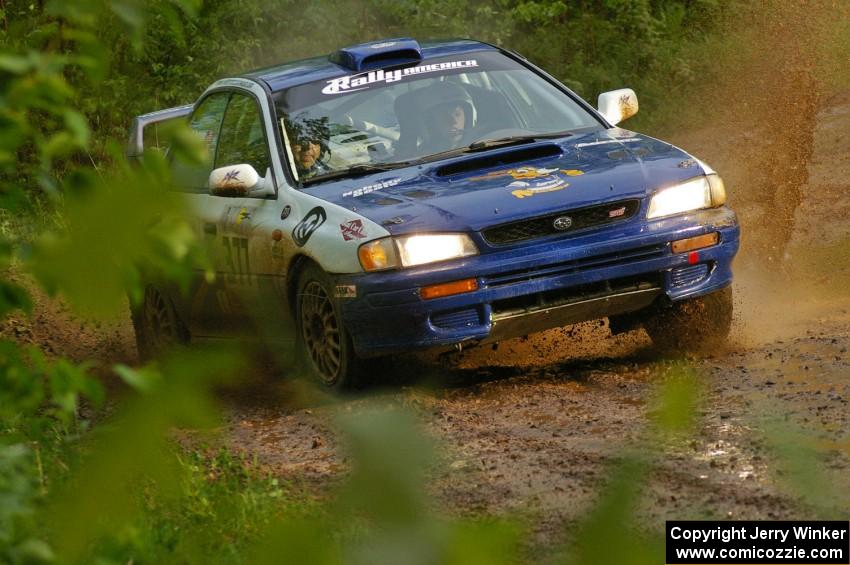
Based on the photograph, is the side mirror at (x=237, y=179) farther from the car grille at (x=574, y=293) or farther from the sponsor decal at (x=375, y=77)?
the car grille at (x=574, y=293)

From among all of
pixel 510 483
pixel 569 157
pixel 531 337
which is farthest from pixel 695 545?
pixel 531 337

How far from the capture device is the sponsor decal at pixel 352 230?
628cm

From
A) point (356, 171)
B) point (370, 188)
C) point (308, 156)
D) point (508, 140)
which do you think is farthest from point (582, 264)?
point (308, 156)

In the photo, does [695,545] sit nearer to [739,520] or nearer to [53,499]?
[739,520]

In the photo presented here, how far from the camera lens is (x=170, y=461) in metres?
1.30

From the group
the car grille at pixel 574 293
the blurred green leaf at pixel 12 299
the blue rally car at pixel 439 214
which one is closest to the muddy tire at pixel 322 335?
the blue rally car at pixel 439 214

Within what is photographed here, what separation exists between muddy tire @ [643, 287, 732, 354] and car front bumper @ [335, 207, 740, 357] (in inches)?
16.0

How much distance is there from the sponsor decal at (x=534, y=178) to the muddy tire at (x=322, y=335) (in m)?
0.87

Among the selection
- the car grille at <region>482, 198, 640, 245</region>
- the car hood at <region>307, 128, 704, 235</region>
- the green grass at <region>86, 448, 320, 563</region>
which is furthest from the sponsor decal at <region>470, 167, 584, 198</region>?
the green grass at <region>86, 448, 320, 563</region>

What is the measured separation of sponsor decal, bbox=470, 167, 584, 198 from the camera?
6.39 m

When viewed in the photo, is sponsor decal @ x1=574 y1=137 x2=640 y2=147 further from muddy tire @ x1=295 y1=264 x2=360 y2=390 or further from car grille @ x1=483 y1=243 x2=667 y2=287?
→ muddy tire @ x1=295 y1=264 x2=360 y2=390

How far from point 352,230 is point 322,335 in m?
0.67

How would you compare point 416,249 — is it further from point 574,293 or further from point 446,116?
point 446,116

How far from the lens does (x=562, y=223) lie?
6305mm
